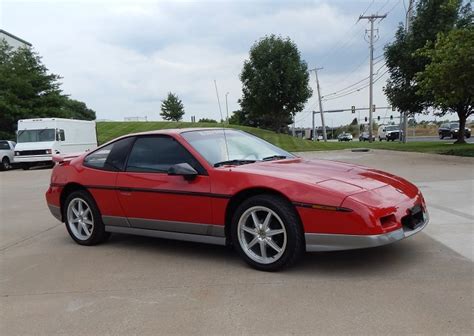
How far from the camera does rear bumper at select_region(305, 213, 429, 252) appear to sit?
4.20 m

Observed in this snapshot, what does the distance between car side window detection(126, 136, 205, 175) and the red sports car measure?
1 cm

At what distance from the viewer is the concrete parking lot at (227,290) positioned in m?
3.50

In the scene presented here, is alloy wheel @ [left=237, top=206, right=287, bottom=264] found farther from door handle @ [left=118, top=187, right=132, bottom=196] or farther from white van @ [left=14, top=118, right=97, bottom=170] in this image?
white van @ [left=14, top=118, right=97, bottom=170]

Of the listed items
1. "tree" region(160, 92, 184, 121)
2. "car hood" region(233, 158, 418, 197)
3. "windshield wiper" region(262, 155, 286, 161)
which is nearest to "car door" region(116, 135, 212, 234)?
"car hood" region(233, 158, 418, 197)

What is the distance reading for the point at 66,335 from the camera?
3488 mm

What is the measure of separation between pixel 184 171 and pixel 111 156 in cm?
146

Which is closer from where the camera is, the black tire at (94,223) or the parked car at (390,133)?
the black tire at (94,223)

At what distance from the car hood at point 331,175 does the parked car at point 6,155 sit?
2234cm

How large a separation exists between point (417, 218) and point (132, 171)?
10.4ft

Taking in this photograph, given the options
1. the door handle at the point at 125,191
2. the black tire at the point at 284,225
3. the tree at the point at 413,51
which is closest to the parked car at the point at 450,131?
the tree at the point at 413,51

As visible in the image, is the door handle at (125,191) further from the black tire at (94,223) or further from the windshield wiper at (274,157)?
the windshield wiper at (274,157)

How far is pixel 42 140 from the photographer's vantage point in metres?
23.7

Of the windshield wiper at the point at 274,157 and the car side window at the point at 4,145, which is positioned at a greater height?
the car side window at the point at 4,145

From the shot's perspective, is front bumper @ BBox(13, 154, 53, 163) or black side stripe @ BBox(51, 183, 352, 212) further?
front bumper @ BBox(13, 154, 53, 163)
